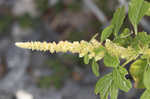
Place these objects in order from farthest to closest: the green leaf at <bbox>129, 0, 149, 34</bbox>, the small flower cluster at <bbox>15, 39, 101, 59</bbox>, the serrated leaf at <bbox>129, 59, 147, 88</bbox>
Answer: the serrated leaf at <bbox>129, 59, 147, 88</bbox>
the green leaf at <bbox>129, 0, 149, 34</bbox>
the small flower cluster at <bbox>15, 39, 101, 59</bbox>

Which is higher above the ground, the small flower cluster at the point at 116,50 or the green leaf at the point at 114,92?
the small flower cluster at the point at 116,50

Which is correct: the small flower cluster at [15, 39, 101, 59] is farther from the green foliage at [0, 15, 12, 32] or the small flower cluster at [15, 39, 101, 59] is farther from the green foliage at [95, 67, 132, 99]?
the green foliage at [0, 15, 12, 32]

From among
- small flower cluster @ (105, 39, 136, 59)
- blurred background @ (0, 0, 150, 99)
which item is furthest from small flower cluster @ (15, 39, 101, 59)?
blurred background @ (0, 0, 150, 99)

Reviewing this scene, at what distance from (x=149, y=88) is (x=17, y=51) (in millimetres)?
4047

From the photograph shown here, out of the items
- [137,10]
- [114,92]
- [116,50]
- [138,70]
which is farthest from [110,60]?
[138,70]

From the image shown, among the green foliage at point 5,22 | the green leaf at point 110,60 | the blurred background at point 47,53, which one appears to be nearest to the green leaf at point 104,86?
the green leaf at point 110,60

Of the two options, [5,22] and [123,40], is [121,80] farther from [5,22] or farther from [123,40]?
[5,22]

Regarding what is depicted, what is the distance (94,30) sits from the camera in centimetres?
397

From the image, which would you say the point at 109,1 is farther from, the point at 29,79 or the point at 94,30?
the point at 29,79

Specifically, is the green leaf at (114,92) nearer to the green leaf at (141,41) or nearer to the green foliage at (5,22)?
the green leaf at (141,41)

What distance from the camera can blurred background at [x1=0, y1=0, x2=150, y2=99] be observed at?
150 inches

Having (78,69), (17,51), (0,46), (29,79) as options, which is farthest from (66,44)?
(0,46)

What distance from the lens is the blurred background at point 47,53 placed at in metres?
3.81

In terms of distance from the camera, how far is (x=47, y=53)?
424cm
